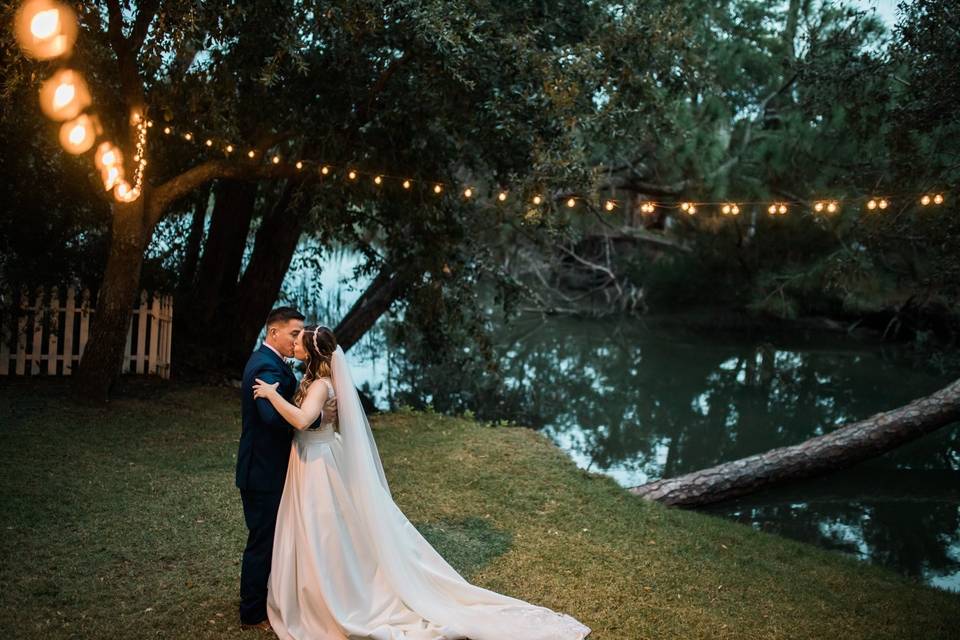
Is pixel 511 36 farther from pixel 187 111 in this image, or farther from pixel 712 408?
pixel 712 408

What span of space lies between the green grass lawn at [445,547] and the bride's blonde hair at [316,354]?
1289mm

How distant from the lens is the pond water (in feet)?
25.8

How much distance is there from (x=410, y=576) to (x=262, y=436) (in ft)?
3.49

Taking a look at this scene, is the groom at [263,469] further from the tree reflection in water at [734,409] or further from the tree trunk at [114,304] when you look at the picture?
the tree reflection in water at [734,409]

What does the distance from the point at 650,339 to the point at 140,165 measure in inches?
606

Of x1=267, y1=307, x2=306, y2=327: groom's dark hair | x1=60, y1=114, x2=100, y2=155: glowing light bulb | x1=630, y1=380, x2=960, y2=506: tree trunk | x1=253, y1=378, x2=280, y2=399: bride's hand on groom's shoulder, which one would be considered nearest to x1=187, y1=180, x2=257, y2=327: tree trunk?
x1=60, y1=114, x2=100, y2=155: glowing light bulb

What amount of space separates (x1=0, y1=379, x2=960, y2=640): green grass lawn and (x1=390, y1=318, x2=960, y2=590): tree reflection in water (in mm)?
1859

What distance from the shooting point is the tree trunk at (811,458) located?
7.69 metres

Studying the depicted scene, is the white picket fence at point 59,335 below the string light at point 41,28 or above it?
below

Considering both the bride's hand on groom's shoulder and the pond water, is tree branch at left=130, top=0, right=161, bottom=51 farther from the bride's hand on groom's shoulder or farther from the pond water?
the pond water

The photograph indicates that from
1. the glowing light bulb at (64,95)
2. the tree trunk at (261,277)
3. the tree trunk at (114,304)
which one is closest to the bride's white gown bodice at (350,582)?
the glowing light bulb at (64,95)

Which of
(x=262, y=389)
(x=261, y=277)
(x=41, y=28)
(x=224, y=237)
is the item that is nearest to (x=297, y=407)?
(x=262, y=389)

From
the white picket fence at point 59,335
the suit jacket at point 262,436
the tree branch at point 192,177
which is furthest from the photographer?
the white picket fence at point 59,335

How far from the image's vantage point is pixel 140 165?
7.86 metres
